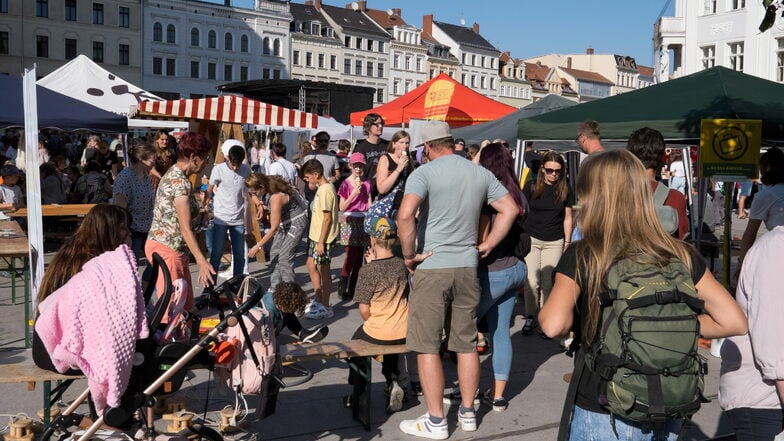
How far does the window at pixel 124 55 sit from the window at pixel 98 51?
1594 millimetres

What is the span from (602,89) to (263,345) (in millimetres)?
118890

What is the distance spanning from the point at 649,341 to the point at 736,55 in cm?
3992

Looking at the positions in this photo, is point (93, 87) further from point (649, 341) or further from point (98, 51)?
point (98, 51)

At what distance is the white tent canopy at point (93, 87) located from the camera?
1627 cm

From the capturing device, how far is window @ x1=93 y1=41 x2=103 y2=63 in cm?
6527

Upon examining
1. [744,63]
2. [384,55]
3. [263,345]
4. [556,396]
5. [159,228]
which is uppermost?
[384,55]

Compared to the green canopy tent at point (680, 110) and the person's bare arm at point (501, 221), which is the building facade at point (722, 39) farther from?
the person's bare arm at point (501, 221)

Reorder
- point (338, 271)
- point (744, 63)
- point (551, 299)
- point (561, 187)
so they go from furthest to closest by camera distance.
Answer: point (744, 63) < point (338, 271) < point (561, 187) < point (551, 299)

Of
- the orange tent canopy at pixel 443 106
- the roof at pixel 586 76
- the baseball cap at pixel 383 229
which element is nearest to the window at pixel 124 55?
the orange tent canopy at pixel 443 106

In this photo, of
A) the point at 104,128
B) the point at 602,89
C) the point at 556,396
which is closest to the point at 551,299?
the point at 556,396

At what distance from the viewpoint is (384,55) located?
85750 mm

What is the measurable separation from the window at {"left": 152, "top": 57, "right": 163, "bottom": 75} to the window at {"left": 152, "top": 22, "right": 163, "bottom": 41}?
1653 millimetres

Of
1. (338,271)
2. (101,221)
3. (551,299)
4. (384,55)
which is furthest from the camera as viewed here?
(384,55)

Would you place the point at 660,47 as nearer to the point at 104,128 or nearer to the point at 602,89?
the point at 104,128
